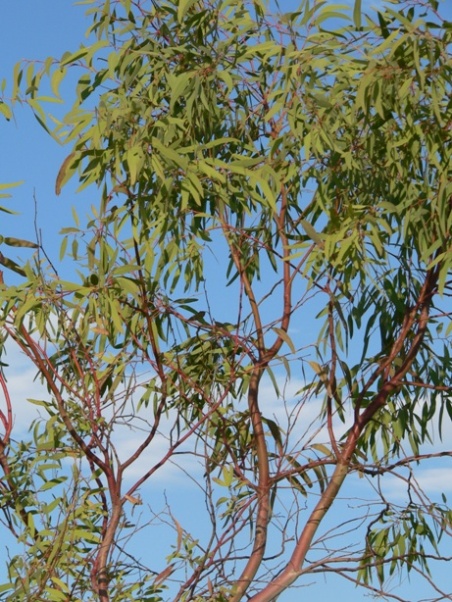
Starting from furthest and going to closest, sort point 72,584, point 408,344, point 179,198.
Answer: point 408,344, point 179,198, point 72,584

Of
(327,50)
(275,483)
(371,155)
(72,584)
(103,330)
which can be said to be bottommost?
(72,584)

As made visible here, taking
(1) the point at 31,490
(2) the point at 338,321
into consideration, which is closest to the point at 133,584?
(1) the point at 31,490

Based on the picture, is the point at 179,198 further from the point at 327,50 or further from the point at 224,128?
the point at 327,50

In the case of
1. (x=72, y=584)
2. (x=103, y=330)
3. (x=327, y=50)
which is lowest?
(x=72, y=584)

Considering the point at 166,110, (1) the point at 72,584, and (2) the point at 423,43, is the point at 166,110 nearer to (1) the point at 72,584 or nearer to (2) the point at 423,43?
(2) the point at 423,43

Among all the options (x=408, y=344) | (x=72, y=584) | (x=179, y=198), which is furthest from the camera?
(x=408, y=344)

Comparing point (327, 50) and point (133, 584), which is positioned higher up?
point (327, 50)

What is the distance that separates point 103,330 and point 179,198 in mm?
727

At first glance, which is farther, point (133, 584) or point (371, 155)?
point (371, 155)

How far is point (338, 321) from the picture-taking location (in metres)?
4.67

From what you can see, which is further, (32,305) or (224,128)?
(224,128)

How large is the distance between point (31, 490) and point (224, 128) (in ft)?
5.82

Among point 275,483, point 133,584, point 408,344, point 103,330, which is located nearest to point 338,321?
point 408,344

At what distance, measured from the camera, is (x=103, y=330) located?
420 centimetres
